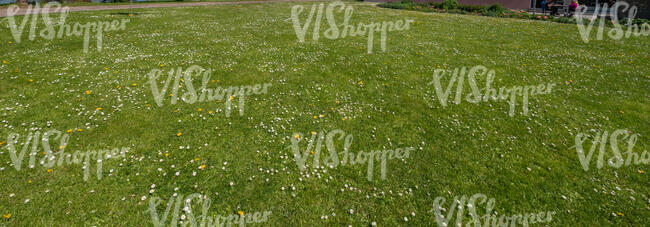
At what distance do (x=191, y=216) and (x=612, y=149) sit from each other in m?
11.6

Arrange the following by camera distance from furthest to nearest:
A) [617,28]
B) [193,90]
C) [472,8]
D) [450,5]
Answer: [450,5] → [472,8] → [617,28] → [193,90]

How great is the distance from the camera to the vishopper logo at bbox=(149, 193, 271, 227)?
5.12m

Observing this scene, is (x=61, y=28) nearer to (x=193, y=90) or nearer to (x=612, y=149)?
(x=193, y=90)

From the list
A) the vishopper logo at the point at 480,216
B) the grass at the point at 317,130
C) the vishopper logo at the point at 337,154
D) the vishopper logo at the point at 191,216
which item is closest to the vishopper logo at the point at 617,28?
the grass at the point at 317,130

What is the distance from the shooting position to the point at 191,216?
5.25 m

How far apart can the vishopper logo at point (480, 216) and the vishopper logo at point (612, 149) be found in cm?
287

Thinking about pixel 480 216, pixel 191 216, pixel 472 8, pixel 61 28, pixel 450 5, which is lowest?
pixel 480 216

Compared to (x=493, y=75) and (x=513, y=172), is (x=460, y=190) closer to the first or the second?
(x=513, y=172)

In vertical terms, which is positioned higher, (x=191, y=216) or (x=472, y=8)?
(x=472, y=8)

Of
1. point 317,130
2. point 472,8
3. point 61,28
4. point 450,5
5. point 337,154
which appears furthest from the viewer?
point 450,5

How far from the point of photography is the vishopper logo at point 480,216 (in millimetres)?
5312

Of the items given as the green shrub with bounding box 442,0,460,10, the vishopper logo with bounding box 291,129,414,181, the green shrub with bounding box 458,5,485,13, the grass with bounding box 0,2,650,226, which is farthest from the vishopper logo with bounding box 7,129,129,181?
the green shrub with bounding box 442,0,460,10

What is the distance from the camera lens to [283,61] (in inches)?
536

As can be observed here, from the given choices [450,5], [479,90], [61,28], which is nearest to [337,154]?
[479,90]
